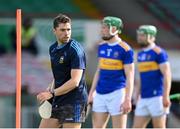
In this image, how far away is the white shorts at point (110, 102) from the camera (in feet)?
37.9

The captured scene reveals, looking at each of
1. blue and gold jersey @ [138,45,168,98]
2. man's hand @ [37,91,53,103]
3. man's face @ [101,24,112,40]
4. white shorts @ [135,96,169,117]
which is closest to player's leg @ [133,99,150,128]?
white shorts @ [135,96,169,117]

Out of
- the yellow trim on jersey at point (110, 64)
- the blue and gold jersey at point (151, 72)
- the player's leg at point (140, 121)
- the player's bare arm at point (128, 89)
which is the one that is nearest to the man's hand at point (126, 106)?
the player's bare arm at point (128, 89)

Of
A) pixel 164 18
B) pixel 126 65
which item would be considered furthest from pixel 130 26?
pixel 126 65

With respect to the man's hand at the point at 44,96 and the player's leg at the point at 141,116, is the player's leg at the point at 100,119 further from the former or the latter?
the man's hand at the point at 44,96

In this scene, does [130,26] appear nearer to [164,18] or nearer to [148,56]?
[164,18]

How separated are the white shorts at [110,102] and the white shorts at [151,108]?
132cm

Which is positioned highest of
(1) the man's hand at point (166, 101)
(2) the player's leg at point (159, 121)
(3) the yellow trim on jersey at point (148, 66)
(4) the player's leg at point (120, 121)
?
(3) the yellow trim on jersey at point (148, 66)

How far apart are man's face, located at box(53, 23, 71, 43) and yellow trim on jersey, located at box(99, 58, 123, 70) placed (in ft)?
7.57

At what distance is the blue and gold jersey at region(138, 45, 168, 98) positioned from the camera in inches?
505

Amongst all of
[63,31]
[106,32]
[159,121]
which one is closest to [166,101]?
[159,121]

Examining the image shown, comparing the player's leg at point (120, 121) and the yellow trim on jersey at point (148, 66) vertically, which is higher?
the yellow trim on jersey at point (148, 66)

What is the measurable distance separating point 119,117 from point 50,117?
2.12m

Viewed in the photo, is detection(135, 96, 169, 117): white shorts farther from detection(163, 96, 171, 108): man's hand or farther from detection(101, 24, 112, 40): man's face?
detection(101, 24, 112, 40): man's face

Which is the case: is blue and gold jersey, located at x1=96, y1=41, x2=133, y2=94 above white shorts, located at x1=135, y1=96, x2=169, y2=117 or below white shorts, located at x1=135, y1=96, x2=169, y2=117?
above
